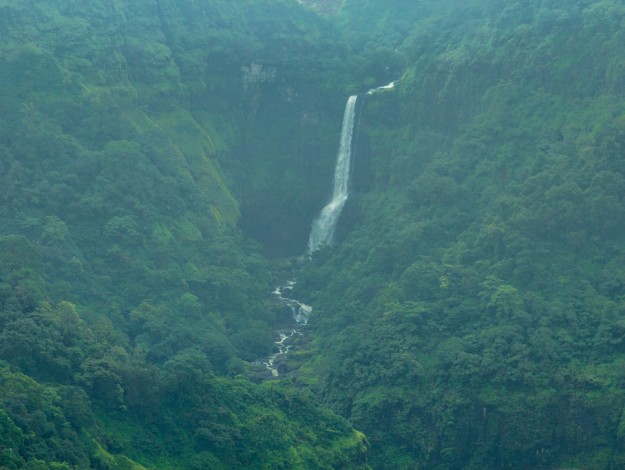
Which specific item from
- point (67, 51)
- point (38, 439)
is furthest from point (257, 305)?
point (38, 439)

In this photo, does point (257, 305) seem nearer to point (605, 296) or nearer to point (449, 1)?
point (605, 296)

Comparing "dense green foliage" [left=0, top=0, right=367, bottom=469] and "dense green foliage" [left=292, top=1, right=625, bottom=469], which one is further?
"dense green foliage" [left=292, top=1, right=625, bottom=469]

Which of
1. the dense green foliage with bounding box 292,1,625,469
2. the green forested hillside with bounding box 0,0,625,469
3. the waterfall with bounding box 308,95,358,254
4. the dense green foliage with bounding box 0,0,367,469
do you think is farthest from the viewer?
the waterfall with bounding box 308,95,358,254

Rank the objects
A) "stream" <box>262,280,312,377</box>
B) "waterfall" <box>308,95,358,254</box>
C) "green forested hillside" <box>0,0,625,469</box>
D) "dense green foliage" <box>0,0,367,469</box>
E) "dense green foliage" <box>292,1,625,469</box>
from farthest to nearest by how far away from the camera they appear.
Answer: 1. "waterfall" <box>308,95,358,254</box>
2. "stream" <box>262,280,312,377</box>
3. "dense green foliage" <box>292,1,625,469</box>
4. "green forested hillside" <box>0,0,625,469</box>
5. "dense green foliage" <box>0,0,367,469</box>

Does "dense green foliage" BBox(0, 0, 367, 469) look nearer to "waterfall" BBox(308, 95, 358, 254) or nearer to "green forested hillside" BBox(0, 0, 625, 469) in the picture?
"green forested hillside" BBox(0, 0, 625, 469)

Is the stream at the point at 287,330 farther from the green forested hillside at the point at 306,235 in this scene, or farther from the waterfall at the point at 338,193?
the waterfall at the point at 338,193

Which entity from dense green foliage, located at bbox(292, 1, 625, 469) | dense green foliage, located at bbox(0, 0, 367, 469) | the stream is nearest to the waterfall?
dense green foliage, located at bbox(292, 1, 625, 469)

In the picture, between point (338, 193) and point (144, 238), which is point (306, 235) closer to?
point (338, 193)
